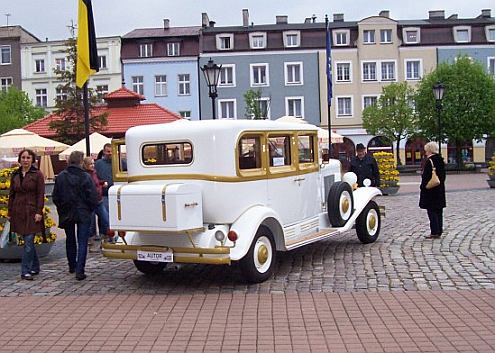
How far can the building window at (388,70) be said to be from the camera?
5391cm

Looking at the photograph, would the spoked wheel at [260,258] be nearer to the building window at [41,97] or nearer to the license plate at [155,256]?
the license plate at [155,256]

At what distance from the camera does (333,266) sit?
918 centimetres

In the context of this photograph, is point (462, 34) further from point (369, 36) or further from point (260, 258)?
point (260, 258)

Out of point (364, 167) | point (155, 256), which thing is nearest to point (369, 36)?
point (364, 167)

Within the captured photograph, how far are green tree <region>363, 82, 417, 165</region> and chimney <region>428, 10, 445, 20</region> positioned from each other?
471 inches

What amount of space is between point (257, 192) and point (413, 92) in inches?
1725

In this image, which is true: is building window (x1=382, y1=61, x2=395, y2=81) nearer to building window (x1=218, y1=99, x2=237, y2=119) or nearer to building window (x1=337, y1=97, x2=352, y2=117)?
building window (x1=337, y1=97, x2=352, y2=117)

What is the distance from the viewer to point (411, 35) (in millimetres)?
54281

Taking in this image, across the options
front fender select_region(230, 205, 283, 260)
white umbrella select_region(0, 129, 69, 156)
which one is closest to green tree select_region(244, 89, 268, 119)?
white umbrella select_region(0, 129, 69, 156)

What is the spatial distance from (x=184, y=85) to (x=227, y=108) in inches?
160

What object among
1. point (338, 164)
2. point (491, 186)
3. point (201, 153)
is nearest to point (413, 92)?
point (491, 186)

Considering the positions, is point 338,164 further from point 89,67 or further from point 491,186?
point 491,186

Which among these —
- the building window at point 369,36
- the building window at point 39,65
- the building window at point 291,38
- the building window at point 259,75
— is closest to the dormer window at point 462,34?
the building window at point 369,36

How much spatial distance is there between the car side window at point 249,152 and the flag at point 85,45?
4.38 metres
